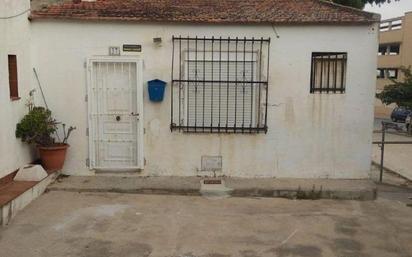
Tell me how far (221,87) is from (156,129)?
1.48 meters

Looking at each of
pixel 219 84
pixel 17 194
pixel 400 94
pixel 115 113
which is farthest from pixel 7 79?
pixel 400 94

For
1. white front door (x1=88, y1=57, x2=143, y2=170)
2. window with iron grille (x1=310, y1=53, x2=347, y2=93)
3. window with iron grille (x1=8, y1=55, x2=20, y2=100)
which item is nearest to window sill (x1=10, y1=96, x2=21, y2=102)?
window with iron grille (x1=8, y1=55, x2=20, y2=100)

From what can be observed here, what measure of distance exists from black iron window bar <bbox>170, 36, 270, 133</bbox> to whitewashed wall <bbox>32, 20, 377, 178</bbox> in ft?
0.48

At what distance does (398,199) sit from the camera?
338 inches

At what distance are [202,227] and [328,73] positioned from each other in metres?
4.04

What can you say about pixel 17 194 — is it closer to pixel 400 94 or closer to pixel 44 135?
pixel 44 135

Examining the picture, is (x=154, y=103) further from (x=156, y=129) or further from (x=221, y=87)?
(x=221, y=87)

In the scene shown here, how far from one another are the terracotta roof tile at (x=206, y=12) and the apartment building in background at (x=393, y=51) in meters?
29.4

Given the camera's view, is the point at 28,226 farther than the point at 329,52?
No

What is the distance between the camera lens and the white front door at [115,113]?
8.73 meters

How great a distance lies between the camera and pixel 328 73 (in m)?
8.79

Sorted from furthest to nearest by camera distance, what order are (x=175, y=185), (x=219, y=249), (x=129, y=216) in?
(x=175, y=185) < (x=129, y=216) < (x=219, y=249)

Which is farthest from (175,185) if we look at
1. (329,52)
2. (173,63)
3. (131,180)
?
(329,52)

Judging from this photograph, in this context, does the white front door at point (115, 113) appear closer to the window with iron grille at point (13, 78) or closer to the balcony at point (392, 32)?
the window with iron grille at point (13, 78)
